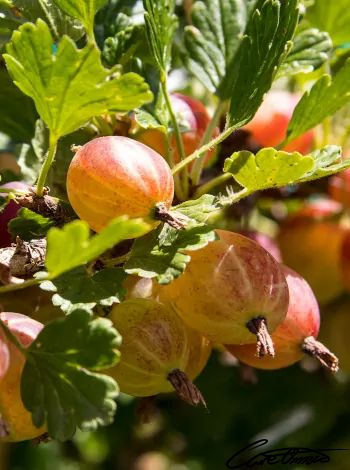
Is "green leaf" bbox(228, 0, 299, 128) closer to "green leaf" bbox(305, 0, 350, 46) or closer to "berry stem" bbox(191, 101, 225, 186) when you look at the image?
"berry stem" bbox(191, 101, 225, 186)

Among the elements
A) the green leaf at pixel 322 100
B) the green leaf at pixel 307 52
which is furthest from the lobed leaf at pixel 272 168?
the green leaf at pixel 307 52

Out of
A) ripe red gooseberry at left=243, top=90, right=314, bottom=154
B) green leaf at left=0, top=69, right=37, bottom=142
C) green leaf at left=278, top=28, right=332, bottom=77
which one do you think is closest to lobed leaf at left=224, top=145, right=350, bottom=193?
green leaf at left=278, top=28, right=332, bottom=77

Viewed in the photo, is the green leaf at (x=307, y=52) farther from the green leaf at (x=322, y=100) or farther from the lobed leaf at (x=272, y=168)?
the lobed leaf at (x=272, y=168)

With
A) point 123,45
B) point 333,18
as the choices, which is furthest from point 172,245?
point 333,18

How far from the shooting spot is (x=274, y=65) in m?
0.74

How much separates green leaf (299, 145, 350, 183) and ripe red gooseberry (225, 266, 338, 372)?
0.43 feet

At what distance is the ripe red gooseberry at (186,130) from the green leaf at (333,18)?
0.61 feet

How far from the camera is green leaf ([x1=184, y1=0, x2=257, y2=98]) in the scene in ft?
3.07

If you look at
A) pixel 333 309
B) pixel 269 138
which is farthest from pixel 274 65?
pixel 333 309

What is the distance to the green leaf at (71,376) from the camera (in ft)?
2.05

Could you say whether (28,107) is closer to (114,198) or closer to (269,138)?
(114,198)

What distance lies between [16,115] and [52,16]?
0.53 ft

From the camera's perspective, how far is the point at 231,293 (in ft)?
2.42

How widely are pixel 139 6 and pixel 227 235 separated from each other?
1.24 ft
